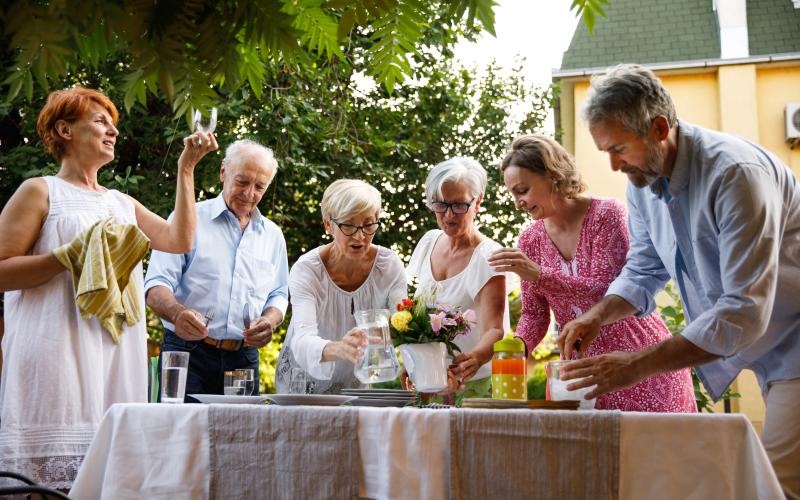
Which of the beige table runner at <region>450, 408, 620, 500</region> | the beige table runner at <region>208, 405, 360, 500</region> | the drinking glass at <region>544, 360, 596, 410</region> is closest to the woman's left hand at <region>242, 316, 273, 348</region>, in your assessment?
the beige table runner at <region>208, 405, 360, 500</region>

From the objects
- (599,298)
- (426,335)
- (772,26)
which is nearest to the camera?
(426,335)

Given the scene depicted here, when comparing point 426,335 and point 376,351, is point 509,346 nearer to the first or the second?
point 426,335

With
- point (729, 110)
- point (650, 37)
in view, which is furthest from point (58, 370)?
point (650, 37)

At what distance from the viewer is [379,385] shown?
304cm

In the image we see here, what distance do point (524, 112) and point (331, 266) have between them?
7.47 meters

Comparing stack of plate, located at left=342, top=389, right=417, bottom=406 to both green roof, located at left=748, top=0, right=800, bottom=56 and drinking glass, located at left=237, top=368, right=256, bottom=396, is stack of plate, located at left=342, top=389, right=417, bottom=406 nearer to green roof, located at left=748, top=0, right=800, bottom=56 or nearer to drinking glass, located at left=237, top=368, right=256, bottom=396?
drinking glass, located at left=237, top=368, right=256, bottom=396

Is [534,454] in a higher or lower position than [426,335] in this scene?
lower

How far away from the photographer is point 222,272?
392cm

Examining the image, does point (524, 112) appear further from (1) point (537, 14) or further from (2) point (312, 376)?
(1) point (537, 14)

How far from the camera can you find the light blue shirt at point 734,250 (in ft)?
6.84

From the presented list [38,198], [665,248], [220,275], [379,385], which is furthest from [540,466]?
[220,275]

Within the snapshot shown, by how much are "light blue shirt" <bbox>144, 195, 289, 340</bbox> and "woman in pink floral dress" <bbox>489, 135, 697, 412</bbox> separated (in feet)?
4.38

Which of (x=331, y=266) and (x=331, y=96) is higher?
(x=331, y=96)

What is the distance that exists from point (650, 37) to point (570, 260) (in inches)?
454
